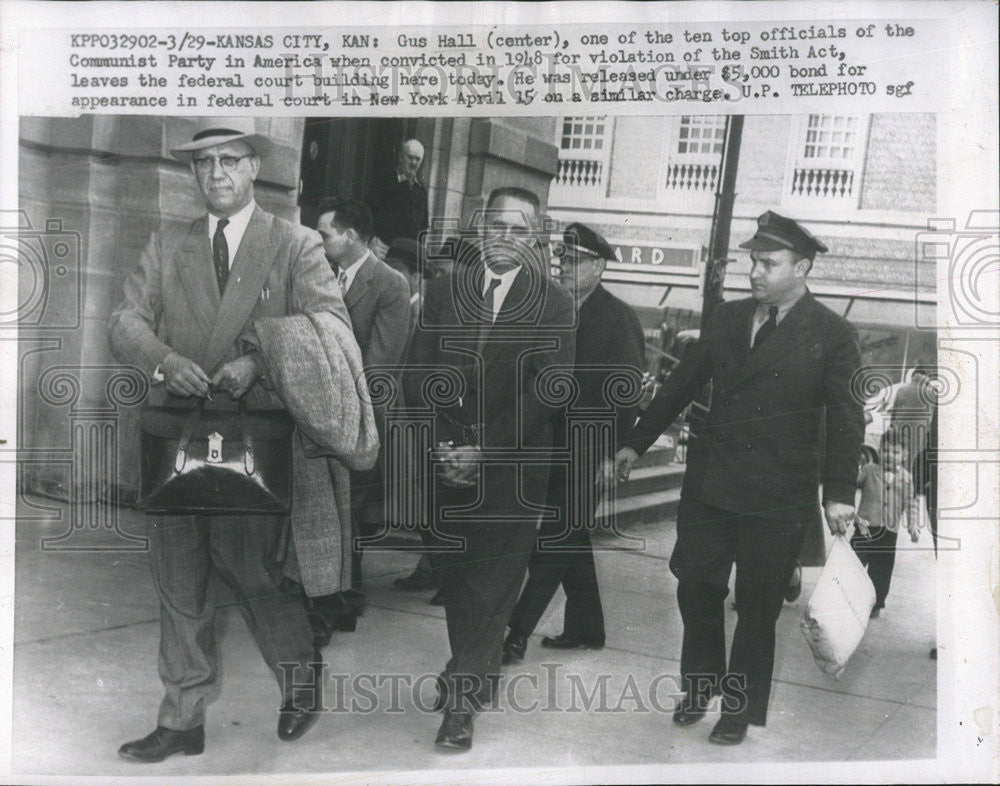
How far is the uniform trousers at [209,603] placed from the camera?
367cm


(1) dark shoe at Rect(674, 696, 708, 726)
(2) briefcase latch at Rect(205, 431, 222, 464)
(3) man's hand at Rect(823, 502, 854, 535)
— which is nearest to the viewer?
(2) briefcase latch at Rect(205, 431, 222, 464)

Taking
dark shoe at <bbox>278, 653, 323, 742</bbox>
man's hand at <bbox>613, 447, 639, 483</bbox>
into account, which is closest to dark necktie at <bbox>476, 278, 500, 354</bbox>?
man's hand at <bbox>613, 447, 639, 483</bbox>

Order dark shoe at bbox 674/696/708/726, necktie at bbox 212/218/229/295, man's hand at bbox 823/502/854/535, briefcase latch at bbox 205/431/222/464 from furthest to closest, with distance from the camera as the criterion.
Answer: dark shoe at bbox 674/696/708/726, man's hand at bbox 823/502/854/535, necktie at bbox 212/218/229/295, briefcase latch at bbox 205/431/222/464

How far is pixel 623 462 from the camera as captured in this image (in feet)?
12.6

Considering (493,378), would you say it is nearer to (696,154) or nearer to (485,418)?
(485,418)

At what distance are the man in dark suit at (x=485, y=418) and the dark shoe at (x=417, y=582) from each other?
61 mm

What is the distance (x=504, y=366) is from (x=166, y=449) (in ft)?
4.08

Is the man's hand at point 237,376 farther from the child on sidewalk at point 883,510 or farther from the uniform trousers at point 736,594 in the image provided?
the child on sidewalk at point 883,510

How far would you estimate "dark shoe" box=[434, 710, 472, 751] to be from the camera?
3.78 meters

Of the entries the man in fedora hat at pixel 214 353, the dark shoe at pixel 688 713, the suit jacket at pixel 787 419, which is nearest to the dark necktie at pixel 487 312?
the man in fedora hat at pixel 214 353

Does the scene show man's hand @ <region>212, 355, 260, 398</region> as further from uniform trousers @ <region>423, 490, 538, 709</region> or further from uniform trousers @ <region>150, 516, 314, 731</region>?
uniform trousers @ <region>423, 490, 538, 709</region>

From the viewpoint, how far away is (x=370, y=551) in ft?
12.6

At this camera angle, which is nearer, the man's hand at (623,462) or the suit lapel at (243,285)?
the suit lapel at (243,285)

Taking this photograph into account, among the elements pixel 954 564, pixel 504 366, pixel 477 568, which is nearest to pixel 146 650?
pixel 477 568
